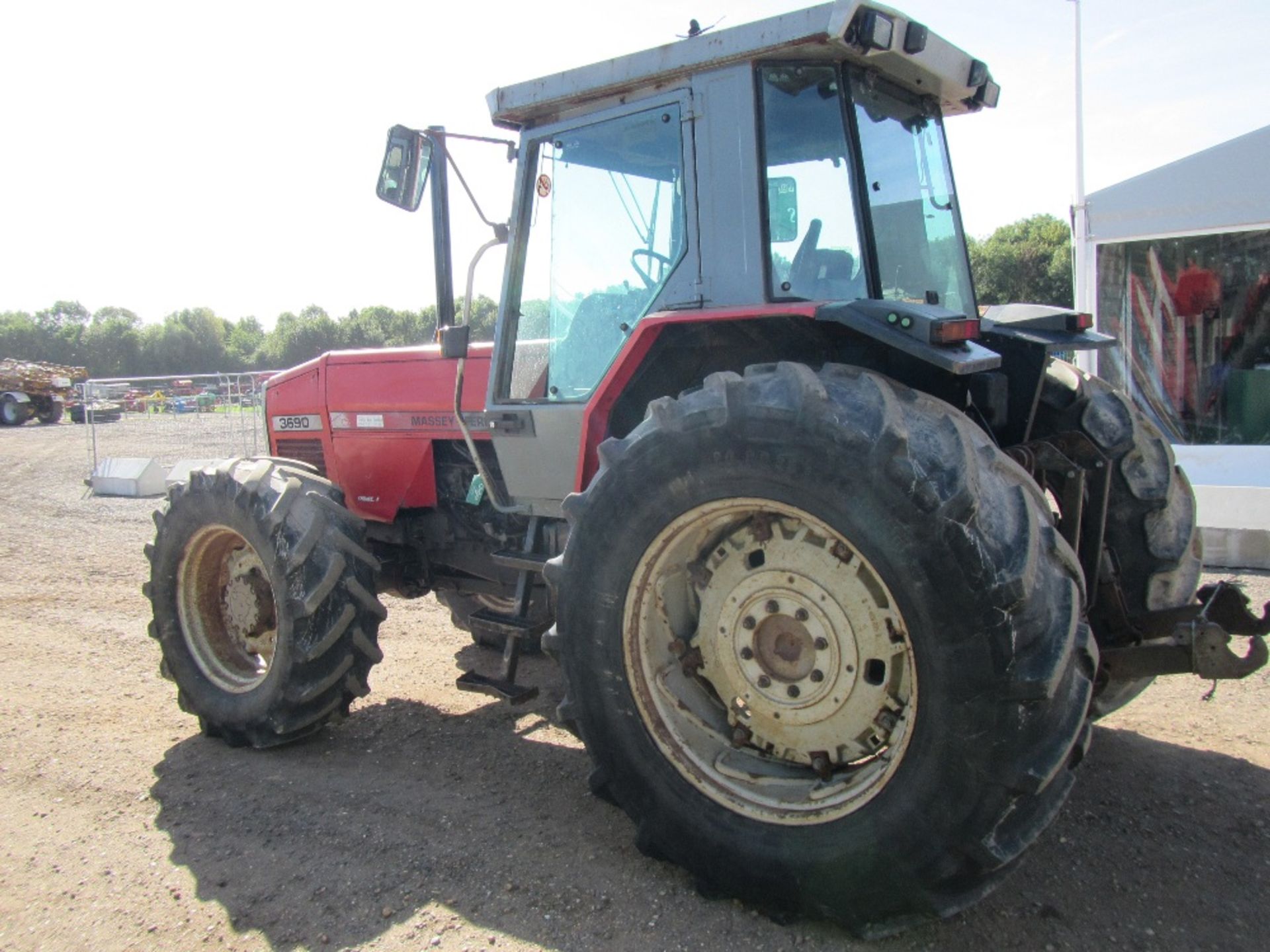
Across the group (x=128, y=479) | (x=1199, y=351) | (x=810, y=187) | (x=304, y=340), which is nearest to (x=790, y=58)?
(x=810, y=187)

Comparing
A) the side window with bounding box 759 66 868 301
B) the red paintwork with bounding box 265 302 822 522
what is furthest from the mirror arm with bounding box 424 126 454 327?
the side window with bounding box 759 66 868 301

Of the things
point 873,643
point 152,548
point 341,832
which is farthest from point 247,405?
point 873,643

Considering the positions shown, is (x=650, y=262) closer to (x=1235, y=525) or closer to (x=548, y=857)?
(x=548, y=857)

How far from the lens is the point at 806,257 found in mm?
3232

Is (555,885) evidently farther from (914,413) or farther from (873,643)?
(914,413)

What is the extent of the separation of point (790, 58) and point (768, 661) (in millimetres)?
1951

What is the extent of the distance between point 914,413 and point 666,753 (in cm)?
126

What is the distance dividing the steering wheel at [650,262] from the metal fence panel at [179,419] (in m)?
12.4

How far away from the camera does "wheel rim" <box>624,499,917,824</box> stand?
9.06 feet

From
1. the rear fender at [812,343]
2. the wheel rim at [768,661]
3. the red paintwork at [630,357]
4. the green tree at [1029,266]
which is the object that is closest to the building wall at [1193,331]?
the rear fender at [812,343]

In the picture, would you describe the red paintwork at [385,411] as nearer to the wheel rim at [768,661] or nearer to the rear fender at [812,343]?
the rear fender at [812,343]

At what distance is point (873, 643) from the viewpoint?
2.77m

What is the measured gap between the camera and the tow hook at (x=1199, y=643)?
296cm

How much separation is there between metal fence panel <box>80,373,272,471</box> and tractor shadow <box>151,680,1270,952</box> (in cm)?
1188
